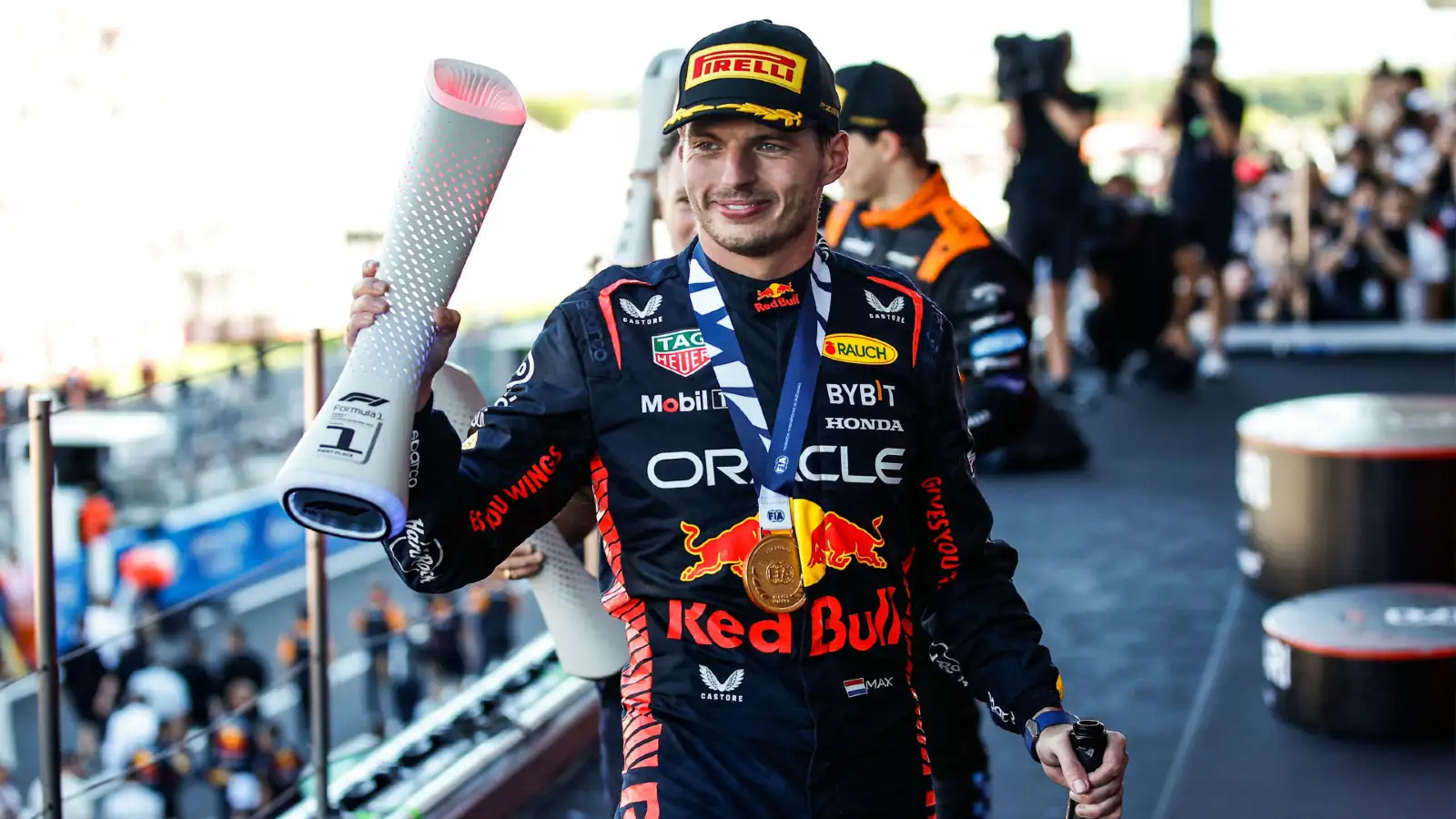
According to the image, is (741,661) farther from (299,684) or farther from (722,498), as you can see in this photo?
(299,684)

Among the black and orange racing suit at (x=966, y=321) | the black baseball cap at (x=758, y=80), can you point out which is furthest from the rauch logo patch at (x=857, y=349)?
the black and orange racing suit at (x=966, y=321)

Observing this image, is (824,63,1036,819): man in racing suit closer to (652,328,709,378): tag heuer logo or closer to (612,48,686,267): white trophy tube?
(612,48,686,267): white trophy tube

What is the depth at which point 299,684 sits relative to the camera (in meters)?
12.6

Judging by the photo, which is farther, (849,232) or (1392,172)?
(1392,172)

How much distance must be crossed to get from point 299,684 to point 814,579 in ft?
37.9

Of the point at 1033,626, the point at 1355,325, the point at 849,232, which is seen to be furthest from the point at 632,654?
the point at 1355,325

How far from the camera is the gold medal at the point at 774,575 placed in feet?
6.05

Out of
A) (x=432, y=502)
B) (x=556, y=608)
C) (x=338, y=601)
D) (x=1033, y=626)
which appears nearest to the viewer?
(x=432, y=502)

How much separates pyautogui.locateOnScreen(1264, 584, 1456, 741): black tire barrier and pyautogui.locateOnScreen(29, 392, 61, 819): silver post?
3.32 meters

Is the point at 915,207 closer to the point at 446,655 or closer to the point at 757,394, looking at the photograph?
the point at 757,394

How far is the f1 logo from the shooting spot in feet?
5.39

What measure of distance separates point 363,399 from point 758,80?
0.62 meters

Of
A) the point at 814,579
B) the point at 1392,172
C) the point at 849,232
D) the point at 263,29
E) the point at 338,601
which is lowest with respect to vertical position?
the point at 338,601

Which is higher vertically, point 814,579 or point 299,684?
point 814,579
